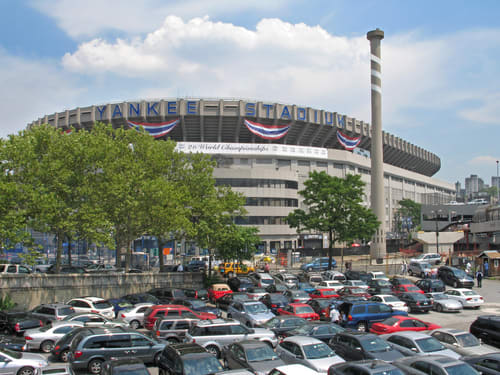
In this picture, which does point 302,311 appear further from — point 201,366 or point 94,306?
point 201,366

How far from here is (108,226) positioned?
3538 cm

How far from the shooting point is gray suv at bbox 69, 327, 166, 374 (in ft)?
55.0

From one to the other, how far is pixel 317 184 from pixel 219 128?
38518 millimetres

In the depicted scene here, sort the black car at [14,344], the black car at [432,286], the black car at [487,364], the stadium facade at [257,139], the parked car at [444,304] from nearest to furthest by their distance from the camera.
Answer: the black car at [487,364] < the black car at [14,344] < the parked car at [444,304] < the black car at [432,286] < the stadium facade at [257,139]

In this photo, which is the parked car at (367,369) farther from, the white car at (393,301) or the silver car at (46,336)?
the white car at (393,301)

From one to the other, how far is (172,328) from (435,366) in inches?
485

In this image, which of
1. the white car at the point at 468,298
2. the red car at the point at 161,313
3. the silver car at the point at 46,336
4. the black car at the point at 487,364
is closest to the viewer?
the black car at the point at 487,364

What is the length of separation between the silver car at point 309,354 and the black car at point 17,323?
13866 millimetres

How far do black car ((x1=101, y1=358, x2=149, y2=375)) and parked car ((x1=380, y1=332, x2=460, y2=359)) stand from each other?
9.43 m

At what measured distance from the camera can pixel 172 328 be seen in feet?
70.4

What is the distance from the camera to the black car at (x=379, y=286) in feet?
115

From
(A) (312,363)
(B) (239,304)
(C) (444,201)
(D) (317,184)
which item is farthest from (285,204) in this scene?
(C) (444,201)

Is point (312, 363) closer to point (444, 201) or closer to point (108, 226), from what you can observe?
point (108, 226)

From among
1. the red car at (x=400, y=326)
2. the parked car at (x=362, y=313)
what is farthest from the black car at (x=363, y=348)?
the parked car at (x=362, y=313)
